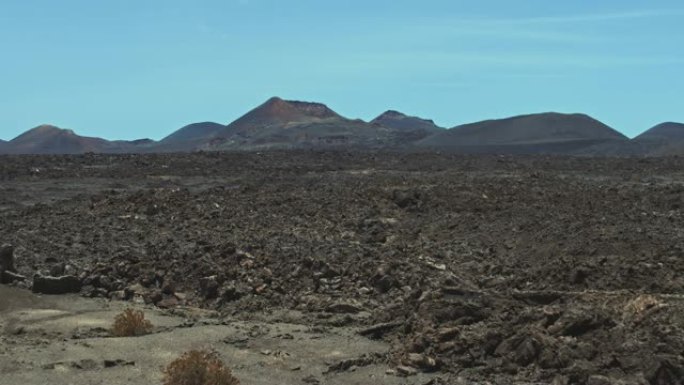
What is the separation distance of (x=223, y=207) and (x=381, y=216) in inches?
170

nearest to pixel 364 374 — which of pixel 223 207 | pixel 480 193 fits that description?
pixel 223 207

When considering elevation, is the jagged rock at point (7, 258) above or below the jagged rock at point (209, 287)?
above

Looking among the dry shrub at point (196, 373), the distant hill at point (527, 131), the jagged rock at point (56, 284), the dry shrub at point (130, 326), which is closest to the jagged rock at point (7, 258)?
the jagged rock at point (56, 284)

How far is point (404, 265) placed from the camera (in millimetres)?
13938

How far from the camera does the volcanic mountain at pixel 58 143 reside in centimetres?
15288

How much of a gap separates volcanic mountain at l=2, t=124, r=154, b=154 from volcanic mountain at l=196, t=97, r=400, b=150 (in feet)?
69.8

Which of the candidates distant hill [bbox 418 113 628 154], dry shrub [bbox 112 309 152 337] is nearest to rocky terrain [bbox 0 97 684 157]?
distant hill [bbox 418 113 628 154]

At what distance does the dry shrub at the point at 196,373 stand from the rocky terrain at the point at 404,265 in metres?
1.03

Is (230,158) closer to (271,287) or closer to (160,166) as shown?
(160,166)

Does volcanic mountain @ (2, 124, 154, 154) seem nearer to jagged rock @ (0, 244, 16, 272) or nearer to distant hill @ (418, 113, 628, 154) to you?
distant hill @ (418, 113, 628, 154)

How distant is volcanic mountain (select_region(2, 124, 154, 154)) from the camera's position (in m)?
153

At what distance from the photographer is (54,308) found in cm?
1223

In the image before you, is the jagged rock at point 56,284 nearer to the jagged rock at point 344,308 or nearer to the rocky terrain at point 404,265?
the rocky terrain at point 404,265

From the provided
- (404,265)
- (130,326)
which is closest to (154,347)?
(130,326)
